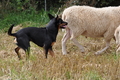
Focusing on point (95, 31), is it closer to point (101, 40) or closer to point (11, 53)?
point (101, 40)

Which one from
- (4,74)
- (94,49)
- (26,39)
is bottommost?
(94,49)

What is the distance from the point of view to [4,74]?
13.5ft

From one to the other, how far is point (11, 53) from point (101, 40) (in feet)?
10.2

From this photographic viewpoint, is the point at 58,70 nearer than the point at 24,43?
Yes

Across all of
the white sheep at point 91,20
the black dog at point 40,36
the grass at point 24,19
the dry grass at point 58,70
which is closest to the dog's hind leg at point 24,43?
the black dog at point 40,36

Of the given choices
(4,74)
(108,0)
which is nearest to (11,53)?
(4,74)

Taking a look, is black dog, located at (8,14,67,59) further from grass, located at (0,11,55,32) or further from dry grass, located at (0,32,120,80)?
grass, located at (0,11,55,32)

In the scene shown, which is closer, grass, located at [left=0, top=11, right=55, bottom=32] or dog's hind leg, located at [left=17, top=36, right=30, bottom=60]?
dog's hind leg, located at [left=17, top=36, right=30, bottom=60]

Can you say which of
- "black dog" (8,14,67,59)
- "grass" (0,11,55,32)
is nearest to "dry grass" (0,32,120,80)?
"black dog" (8,14,67,59)

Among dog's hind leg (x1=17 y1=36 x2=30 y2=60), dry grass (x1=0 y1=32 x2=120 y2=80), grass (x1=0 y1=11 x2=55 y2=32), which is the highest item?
dog's hind leg (x1=17 y1=36 x2=30 y2=60)

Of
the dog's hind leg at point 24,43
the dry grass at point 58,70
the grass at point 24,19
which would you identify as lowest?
the grass at point 24,19

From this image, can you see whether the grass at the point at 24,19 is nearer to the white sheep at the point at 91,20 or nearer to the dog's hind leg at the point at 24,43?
the white sheep at the point at 91,20

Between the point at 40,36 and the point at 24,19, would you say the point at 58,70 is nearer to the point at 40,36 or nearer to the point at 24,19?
the point at 40,36

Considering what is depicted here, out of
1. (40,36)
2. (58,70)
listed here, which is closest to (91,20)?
(40,36)
